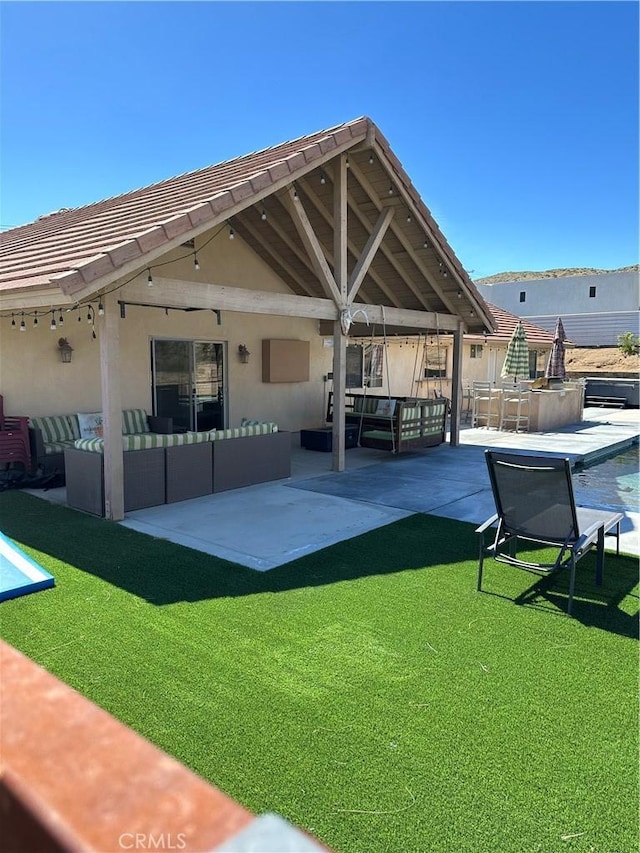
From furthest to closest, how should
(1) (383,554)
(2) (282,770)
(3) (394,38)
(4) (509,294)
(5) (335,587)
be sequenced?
(4) (509,294) < (3) (394,38) < (1) (383,554) < (5) (335,587) < (2) (282,770)

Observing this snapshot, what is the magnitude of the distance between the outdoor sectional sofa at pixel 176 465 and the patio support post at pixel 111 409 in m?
0.15

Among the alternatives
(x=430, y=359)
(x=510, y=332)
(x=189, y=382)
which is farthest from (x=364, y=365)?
(x=510, y=332)

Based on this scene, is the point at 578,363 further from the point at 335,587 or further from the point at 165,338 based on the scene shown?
the point at 335,587

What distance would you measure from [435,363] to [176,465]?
40.0ft

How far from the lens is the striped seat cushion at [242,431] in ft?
25.8

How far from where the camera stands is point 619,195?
3312 cm

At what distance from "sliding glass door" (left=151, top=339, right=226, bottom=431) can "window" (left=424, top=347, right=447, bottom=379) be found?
7938mm

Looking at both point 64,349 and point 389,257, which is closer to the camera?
point 64,349

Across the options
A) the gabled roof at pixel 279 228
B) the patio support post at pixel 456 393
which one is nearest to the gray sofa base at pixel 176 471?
the gabled roof at pixel 279 228

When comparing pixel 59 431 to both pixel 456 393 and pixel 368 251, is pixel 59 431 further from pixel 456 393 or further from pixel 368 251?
pixel 456 393

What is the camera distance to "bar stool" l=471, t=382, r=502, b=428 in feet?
51.6

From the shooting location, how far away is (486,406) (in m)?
16.1

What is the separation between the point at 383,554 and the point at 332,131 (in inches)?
240

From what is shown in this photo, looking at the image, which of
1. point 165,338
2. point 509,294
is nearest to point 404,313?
point 165,338
